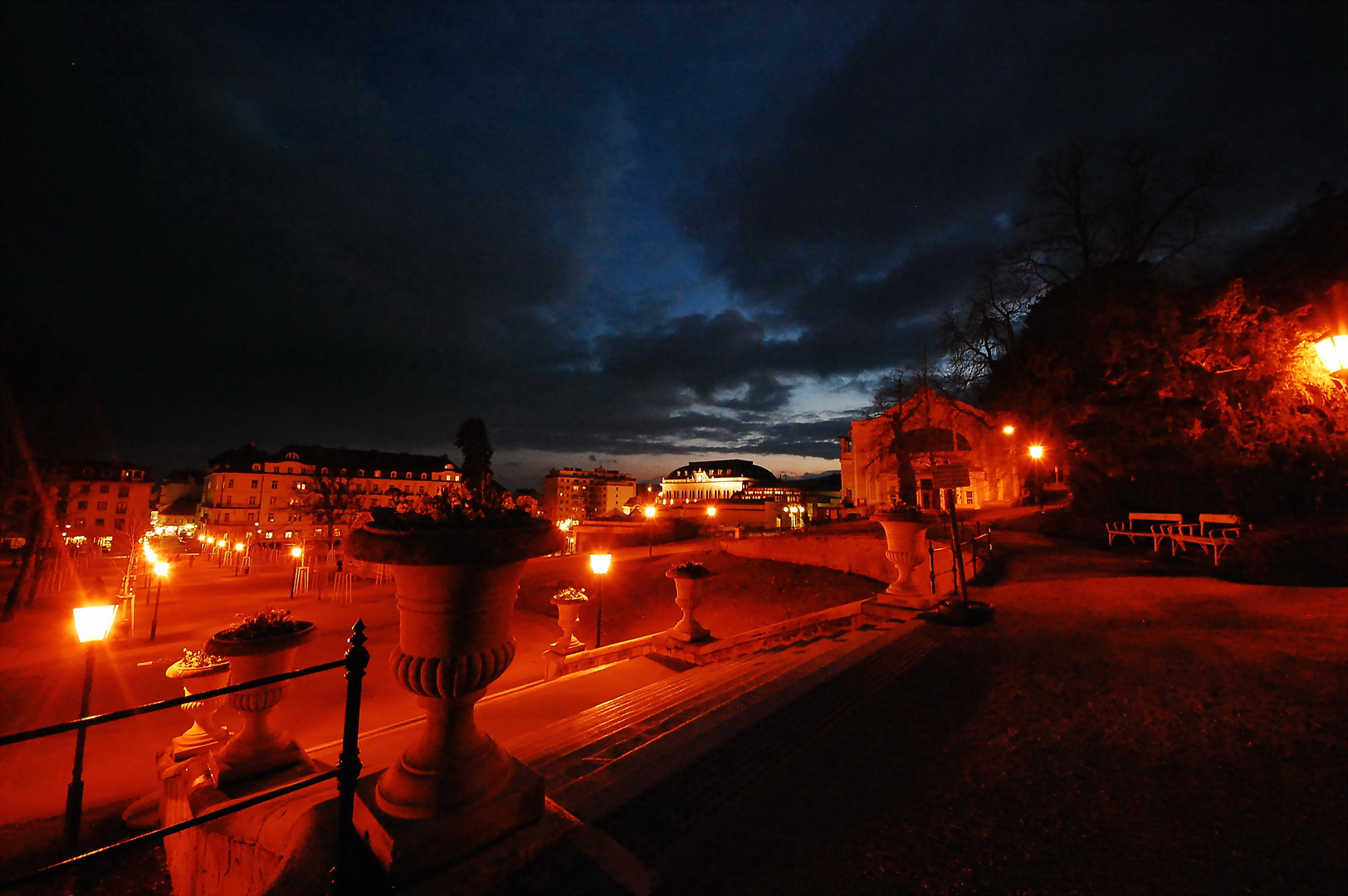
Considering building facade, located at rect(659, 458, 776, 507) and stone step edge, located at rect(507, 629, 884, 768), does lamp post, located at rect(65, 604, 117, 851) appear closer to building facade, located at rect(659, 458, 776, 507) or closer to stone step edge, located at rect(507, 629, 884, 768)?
stone step edge, located at rect(507, 629, 884, 768)

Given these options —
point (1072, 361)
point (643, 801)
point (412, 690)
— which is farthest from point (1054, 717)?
point (1072, 361)

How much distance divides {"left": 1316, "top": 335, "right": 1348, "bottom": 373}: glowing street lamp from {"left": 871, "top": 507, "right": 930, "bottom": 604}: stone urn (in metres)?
4.70

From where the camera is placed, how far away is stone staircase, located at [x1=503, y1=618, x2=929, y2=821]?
117 inches

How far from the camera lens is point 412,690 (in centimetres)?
244

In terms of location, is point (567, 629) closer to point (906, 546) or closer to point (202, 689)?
point (202, 689)

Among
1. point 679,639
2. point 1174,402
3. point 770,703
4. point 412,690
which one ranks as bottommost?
point 679,639

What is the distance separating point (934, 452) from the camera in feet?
103

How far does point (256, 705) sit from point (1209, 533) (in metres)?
20.7

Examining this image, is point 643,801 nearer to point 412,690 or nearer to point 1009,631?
point 412,690

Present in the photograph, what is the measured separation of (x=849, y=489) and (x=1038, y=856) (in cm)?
4459

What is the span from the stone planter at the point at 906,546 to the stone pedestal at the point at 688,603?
333 centimetres

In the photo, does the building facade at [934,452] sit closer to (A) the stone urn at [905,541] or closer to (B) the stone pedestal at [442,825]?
(A) the stone urn at [905,541]

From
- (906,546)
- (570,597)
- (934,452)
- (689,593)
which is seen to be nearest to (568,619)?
(570,597)

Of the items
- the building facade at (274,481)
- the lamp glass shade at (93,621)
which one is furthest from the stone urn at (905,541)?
the building facade at (274,481)
